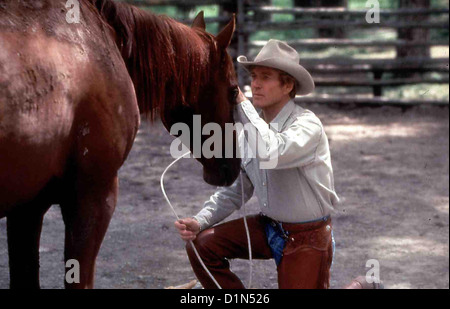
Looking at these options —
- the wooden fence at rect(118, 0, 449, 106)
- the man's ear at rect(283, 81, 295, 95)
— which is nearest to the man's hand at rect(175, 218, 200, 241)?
the man's ear at rect(283, 81, 295, 95)

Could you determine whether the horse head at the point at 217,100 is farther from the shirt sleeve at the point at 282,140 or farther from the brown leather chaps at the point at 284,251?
the brown leather chaps at the point at 284,251

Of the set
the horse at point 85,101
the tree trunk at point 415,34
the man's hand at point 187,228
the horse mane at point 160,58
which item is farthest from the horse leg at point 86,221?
the tree trunk at point 415,34

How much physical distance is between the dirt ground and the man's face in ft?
2.01

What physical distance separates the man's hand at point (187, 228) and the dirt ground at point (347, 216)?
0.55 metres

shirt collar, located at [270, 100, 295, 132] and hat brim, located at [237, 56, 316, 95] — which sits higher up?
hat brim, located at [237, 56, 316, 95]

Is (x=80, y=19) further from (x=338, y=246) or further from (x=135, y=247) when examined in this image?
(x=338, y=246)

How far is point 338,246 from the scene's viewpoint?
519cm

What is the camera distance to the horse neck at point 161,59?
10.2ft

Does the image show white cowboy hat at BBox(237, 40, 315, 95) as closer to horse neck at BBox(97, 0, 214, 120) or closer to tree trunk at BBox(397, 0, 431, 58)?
horse neck at BBox(97, 0, 214, 120)

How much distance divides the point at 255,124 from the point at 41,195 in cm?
92

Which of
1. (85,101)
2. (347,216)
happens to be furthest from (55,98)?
(347,216)

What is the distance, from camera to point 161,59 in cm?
314

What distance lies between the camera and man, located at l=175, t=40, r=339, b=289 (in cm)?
305
